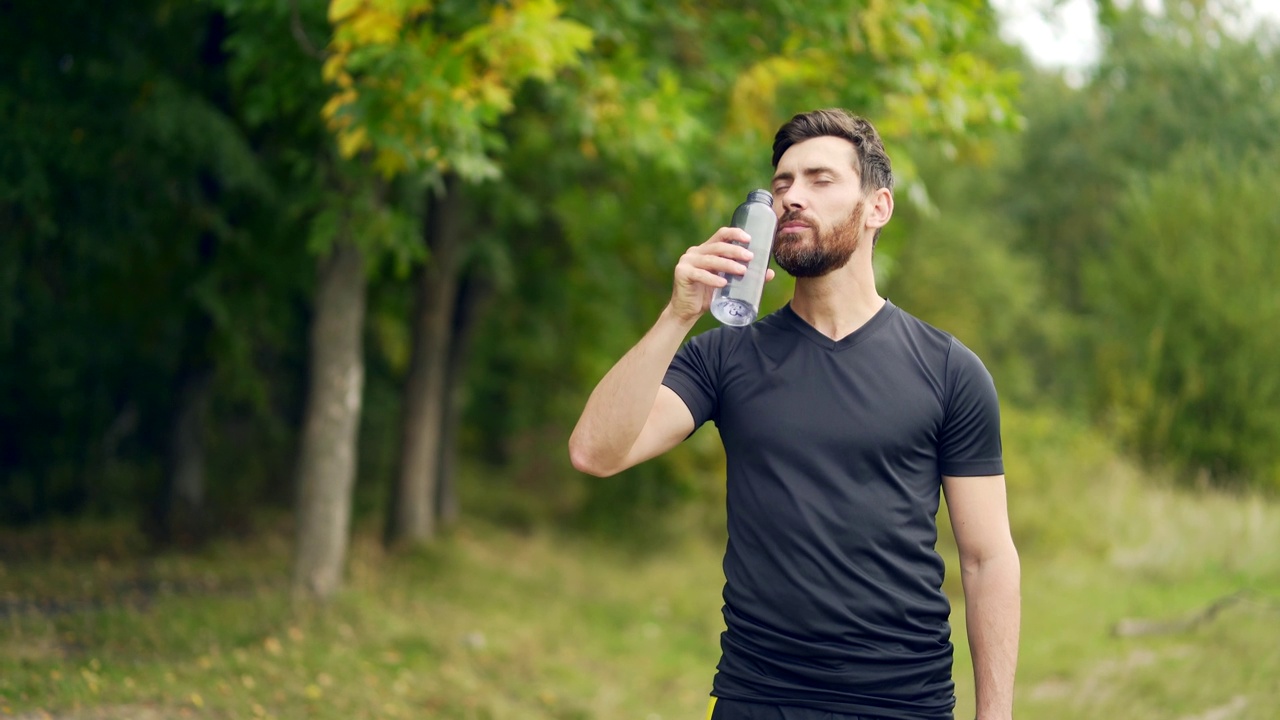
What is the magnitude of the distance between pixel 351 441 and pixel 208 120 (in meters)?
2.60

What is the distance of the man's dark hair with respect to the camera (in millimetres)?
2996

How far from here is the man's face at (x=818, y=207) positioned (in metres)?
2.94

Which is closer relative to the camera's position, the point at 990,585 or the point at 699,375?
the point at 990,585

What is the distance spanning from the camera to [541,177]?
14.0m

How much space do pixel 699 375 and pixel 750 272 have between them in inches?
15.0

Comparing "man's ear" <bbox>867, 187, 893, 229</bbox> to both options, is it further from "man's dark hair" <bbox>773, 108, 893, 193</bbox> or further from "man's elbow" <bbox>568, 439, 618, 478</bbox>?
"man's elbow" <bbox>568, 439, 618, 478</bbox>

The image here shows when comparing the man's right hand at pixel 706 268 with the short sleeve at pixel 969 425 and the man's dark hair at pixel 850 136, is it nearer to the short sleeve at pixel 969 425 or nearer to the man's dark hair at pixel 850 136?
the man's dark hair at pixel 850 136

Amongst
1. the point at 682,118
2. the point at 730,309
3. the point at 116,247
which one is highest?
the point at 682,118

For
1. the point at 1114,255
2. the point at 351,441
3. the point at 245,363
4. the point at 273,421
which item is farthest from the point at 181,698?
the point at 1114,255

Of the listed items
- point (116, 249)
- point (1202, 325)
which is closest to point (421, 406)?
point (116, 249)

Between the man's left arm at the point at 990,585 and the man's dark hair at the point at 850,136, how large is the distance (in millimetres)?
778

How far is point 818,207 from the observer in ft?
9.66

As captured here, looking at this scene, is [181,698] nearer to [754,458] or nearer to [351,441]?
[351,441]

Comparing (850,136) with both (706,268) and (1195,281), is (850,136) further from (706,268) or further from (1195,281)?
(1195,281)
